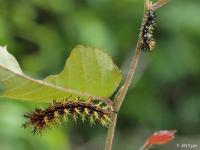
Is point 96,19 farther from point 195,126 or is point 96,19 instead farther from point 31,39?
point 195,126

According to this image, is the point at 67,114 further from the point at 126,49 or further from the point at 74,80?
the point at 126,49

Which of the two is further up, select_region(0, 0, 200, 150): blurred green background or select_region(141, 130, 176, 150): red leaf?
select_region(0, 0, 200, 150): blurred green background

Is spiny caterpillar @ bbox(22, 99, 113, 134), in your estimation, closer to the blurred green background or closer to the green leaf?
the green leaf

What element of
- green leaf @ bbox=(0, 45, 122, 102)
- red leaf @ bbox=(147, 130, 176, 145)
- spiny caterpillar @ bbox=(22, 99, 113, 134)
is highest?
green leaf @ bbox=(0, 45, 122, 102)

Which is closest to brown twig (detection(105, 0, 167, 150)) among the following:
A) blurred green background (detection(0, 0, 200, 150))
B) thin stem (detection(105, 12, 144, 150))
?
thin stem (detection(105, 12, 144, 150))

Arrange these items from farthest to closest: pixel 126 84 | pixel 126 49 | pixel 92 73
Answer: pixel 126 49
pixel 92 73
pixel 126 84


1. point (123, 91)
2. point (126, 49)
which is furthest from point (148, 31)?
point (126, 49)
